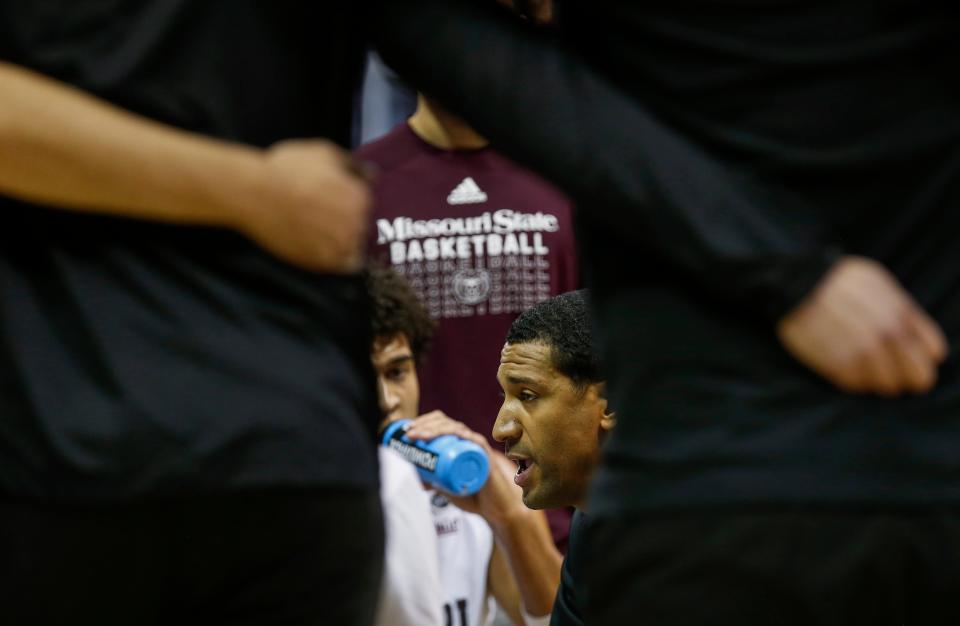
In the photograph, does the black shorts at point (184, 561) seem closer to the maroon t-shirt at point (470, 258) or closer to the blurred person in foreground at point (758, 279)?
the blurred person in foreground at point (758, 279)

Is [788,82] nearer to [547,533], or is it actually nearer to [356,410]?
[356,410]

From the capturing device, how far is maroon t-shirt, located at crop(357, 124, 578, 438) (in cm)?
343

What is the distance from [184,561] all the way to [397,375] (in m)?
2.45

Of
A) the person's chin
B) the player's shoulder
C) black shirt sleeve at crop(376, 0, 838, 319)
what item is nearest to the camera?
black shirt sleeve at crop(376, 0, 838, 319)

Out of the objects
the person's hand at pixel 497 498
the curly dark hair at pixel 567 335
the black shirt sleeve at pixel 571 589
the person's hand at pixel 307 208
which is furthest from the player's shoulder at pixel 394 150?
the person's hand at pixel 307 208

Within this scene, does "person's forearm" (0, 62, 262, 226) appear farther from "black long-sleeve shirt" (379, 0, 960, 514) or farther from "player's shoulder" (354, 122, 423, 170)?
"player's shoulder" (354, 122, 423, 170)

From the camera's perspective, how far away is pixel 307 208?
3.64 ft

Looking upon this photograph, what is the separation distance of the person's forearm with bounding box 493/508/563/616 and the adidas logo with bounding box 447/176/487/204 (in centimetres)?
82

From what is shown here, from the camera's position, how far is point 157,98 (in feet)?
3.62

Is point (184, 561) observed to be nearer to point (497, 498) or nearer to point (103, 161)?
point (103, 161)

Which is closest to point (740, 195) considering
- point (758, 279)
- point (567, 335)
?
point (758, 279)

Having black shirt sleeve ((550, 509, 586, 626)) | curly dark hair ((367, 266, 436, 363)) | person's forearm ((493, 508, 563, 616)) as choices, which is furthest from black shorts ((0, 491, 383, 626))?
curly dark hair ((367, 266, 436, 363))

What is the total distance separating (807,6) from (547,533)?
2250 mm

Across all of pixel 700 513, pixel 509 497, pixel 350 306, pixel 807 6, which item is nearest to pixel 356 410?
pixel 350 306
